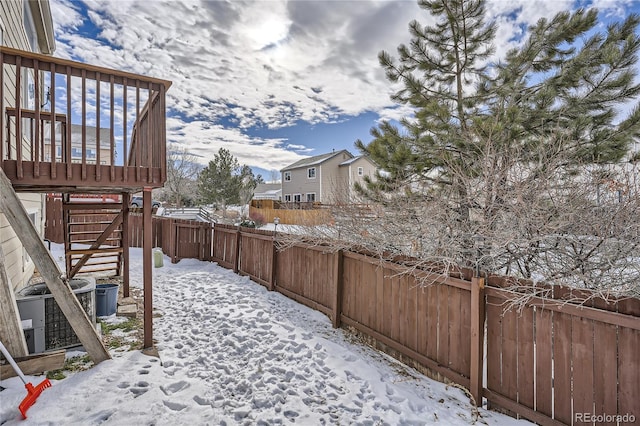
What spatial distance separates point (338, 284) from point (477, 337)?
2.33 m

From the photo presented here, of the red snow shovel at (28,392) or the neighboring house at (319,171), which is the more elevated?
the neighboring house at (319,171)

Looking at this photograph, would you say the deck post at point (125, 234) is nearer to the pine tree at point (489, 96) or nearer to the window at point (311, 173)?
the pine tree at point (489, 96)

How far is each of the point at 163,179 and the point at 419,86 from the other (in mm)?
5818

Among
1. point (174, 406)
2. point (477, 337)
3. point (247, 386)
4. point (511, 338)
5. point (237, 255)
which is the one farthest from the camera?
point (237, 255)

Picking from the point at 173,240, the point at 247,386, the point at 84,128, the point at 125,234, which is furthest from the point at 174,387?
the point at 173,240

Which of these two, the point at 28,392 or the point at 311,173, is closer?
the point at 28,392

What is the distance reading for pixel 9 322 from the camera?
2924 millimetres

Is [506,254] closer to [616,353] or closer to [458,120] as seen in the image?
[616,353]

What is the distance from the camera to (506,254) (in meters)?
3.86

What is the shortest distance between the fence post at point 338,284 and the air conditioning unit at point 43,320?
3470 mm

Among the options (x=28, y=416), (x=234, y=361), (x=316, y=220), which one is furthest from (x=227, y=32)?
(x=28, y=416)

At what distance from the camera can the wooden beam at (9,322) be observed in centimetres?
291

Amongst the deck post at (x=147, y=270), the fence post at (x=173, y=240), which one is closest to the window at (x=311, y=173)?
the fence post at (x=173, y=240)

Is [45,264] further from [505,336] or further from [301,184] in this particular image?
[301,184]
